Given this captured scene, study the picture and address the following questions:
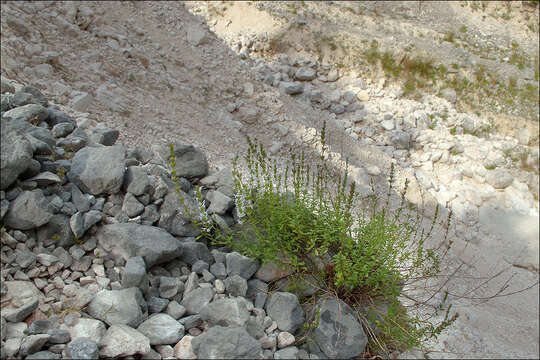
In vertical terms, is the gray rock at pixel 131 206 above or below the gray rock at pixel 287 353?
above

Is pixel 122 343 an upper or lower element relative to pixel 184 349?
upper

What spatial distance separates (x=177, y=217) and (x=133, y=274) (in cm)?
70

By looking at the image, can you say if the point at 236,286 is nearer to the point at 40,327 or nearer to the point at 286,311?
the point at 286,311

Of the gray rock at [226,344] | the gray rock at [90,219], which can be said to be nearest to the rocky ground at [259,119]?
the gray rock at [90,219]

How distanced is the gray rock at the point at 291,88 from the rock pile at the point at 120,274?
19.7 ft

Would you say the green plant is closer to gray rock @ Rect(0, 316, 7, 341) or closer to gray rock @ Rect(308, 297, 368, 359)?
gray rock @ Rect(308, 297, 368, 359)

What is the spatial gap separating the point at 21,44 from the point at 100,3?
257 cm

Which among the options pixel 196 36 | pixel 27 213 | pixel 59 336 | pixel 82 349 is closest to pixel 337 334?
pixel 82 349

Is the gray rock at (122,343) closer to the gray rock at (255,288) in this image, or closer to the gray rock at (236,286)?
the gray rock at (236,286)

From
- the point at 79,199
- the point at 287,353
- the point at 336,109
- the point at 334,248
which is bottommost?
the point at 336,109

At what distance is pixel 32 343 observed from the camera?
2.14 meters

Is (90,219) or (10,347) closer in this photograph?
(10,347)

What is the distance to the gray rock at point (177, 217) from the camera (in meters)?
3.22

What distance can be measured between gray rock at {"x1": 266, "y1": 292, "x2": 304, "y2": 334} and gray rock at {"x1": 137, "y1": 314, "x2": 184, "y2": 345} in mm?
677
